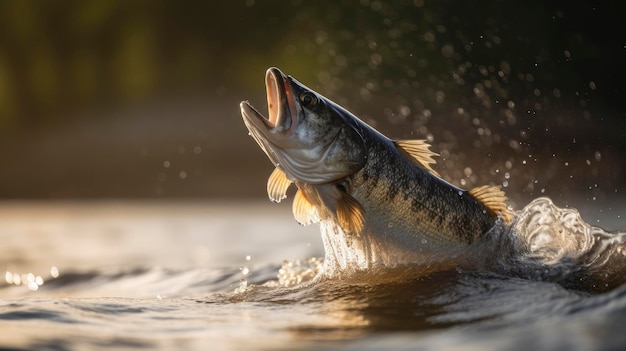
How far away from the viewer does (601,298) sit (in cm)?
346

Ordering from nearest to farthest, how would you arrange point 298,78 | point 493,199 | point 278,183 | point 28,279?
point 493,199
point 278,183
point 28,279
point 298,78

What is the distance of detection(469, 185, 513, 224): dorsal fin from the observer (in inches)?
198

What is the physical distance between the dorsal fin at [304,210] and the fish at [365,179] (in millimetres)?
52

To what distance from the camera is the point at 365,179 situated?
4805 millimetres

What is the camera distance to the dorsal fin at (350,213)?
473 centimetres

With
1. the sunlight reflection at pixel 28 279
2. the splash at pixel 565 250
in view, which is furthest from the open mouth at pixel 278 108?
the sunlight reflection at pixel 28 279

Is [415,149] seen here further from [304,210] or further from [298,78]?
[298,78]

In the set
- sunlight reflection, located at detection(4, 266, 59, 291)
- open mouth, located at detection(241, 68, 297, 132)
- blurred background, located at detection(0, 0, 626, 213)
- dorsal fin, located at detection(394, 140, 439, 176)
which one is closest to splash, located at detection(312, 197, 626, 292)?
dorsal fin, located at detection(394, 140, 439, 176)

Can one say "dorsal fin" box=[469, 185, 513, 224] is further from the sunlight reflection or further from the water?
the sunlight reflection

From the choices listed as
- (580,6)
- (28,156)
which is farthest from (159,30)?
(580,6)

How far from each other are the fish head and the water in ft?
2.01

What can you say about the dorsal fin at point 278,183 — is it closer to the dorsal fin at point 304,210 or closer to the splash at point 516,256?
the dorsal fin at point 304,210

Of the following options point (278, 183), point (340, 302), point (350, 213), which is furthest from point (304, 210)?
point (340, 302)

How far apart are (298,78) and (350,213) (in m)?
15.4
